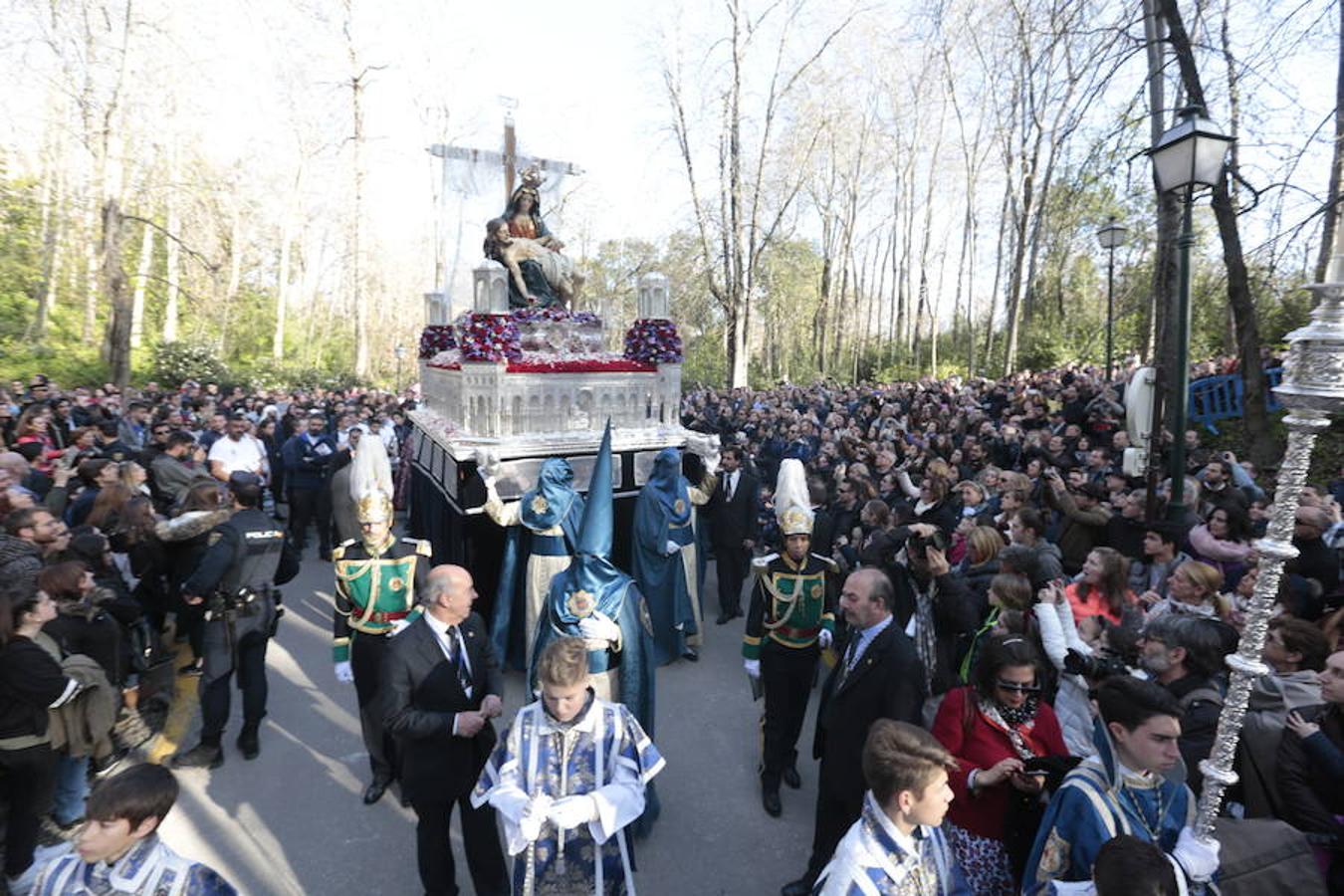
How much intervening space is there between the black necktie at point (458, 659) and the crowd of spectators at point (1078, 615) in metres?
2.15

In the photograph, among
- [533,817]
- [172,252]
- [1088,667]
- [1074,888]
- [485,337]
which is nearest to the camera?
[1074,888]

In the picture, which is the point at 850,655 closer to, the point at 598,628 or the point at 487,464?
the point at 598,628

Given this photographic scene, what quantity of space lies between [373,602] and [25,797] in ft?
5.97

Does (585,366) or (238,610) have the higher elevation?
(585,366)

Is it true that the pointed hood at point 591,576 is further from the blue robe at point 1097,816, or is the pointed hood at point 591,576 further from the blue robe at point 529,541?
the blue robe at point 1097,816

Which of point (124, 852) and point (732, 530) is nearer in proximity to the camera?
point (124, 852)

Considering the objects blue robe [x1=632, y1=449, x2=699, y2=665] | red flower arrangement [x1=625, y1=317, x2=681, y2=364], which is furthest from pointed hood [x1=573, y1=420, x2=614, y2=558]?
red flower arrangement [x1=625, y1=317, x2=681, y2=364]

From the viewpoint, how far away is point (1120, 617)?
4000 millimetres

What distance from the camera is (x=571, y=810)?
2596mm

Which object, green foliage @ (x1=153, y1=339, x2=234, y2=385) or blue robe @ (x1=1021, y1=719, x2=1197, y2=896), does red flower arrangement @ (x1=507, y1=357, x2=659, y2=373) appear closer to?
blue robe @ (x1=1021, y1=719, x2=1197, y2=896)

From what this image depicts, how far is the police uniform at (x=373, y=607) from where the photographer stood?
4363 millimetres

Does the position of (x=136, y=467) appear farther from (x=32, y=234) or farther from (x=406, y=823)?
(x=32, y=234)

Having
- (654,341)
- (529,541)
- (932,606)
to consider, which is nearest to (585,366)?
(654,341)

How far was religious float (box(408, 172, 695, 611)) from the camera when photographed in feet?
→ 23.1
